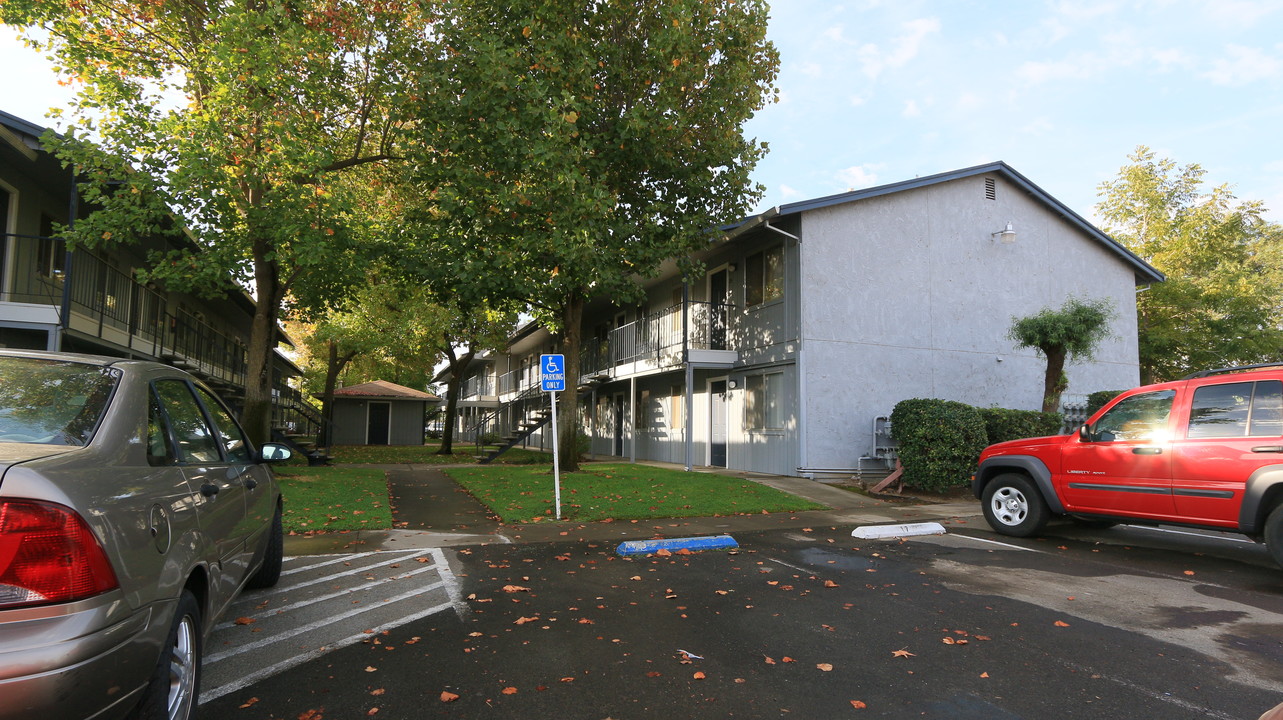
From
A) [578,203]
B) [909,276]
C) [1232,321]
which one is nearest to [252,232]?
[578,203]

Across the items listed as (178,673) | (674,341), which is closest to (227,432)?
(178,673)

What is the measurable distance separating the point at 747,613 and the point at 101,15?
1667 centimetres

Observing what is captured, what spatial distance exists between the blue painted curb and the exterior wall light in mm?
12031

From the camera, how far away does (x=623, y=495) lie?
11.8 m

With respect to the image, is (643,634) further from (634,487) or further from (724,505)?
(634,487)

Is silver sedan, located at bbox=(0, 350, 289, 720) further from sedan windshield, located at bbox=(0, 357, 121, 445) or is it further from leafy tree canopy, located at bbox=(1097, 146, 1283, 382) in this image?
leafy tree canopy, located at bbox=(1097, 146, 1283, 382)

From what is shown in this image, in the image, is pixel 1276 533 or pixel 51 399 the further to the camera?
pixel 1276 533

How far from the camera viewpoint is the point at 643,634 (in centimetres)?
481

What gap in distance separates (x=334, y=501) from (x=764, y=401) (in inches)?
372

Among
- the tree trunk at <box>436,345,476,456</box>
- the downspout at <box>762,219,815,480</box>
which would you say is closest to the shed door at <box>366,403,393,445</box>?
the tree trunk at <box>436,345,476,456</box>

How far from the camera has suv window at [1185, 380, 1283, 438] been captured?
657 cm

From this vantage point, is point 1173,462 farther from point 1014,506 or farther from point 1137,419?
point 1014,506

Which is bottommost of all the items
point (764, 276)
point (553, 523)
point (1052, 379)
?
point (553, 523)

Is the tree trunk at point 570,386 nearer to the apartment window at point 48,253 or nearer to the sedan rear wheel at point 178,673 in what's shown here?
the apartment window at point 48,253
